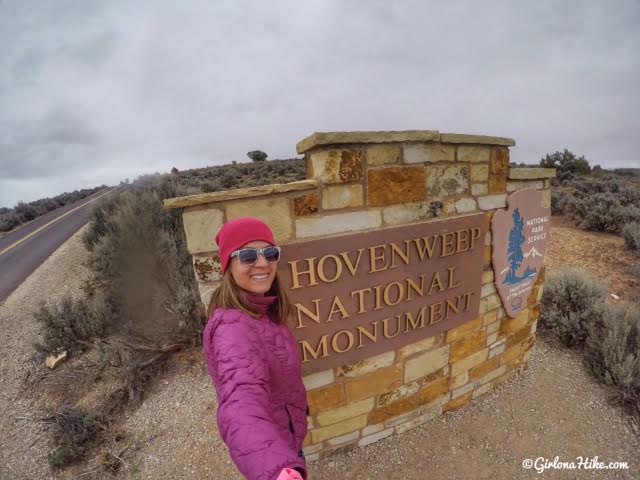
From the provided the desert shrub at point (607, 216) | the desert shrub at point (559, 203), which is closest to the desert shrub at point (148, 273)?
the desert shrub at point (607, 216)

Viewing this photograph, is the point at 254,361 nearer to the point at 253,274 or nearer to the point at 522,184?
the point at 253,274

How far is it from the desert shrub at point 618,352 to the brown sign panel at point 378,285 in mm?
1822

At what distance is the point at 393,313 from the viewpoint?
2201mm

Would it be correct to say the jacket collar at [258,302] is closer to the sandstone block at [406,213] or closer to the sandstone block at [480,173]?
the sandstone block at [406,213]

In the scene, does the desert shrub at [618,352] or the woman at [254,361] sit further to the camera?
the desert shrub at [618,352]

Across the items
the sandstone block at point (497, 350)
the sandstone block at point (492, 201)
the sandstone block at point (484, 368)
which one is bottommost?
the sandstone block at point (484, 368)

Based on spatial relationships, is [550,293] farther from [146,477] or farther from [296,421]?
[146,477]

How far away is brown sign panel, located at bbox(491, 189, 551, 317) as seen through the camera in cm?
254

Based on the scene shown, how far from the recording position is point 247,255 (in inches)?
49.9

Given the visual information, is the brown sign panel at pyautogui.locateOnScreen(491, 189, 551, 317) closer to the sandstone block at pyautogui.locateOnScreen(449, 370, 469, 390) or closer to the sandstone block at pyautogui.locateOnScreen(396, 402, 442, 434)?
the sandstone block at pyautogui.locateOnScreen(449, 370, 469, 390)

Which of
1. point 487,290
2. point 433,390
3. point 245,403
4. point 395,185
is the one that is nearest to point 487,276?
point 487,290

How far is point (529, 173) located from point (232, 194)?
2607 millimetres

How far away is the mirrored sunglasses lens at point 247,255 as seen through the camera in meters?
1.26

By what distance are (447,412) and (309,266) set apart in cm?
222
